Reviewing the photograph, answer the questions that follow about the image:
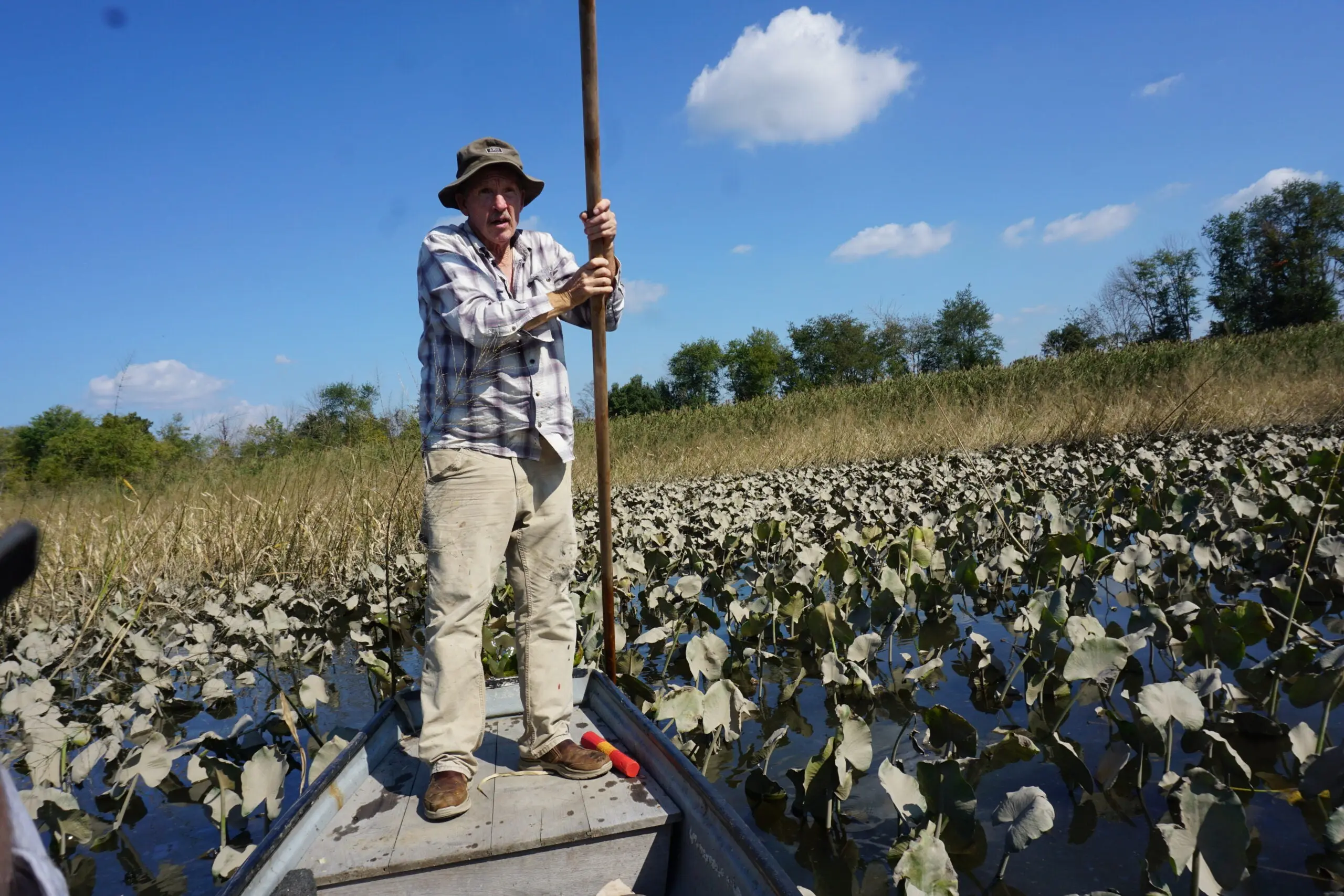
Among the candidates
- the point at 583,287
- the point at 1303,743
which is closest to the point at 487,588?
the point at 583,287

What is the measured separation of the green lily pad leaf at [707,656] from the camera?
10.6ft

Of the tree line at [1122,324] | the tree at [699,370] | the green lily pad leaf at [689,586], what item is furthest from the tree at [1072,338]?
the green lily pad leaf at [689,586]

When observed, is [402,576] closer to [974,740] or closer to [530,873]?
[530,873]

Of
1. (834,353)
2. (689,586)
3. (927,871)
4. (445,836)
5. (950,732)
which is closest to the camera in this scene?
(927,871)

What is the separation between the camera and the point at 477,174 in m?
2.49

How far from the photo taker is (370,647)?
13.6 ft

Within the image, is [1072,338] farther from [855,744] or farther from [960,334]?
[855,744]

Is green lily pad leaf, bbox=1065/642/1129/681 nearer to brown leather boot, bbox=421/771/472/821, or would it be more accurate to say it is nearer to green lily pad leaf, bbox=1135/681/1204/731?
green lily pad leaf, bbox=1135/681/1204/731

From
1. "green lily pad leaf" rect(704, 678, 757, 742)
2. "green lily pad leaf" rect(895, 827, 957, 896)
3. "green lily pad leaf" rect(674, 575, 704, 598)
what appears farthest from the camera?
"green lily pad leaf" rect(674, 575, 704, 598)

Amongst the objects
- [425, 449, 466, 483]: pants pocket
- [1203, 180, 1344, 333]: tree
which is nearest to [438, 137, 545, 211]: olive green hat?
[425, 449, 466, 483]: pants pocket

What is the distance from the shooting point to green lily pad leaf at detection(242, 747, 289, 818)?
2.39 metres

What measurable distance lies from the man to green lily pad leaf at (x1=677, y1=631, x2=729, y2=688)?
0.73 m

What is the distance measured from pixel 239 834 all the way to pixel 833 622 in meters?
2.34

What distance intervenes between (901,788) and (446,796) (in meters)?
1.19
